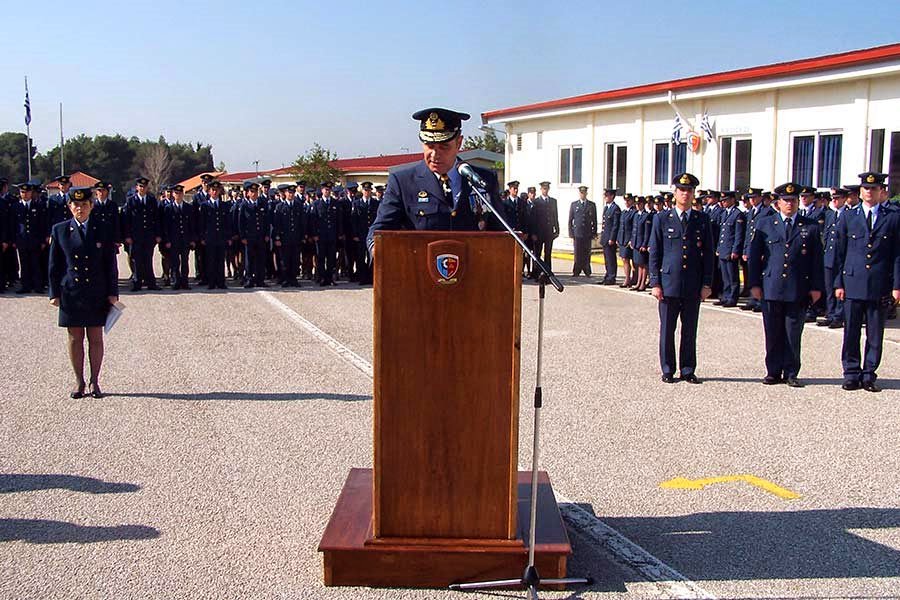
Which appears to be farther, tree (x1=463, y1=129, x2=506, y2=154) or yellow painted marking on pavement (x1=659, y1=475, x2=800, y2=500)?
tree (x1=463, y1=129, x2=506, y2=154)

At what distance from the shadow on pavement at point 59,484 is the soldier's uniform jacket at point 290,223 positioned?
12.2 m

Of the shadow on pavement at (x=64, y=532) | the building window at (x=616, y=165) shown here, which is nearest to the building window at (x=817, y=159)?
the building window at (x=616, y=165)

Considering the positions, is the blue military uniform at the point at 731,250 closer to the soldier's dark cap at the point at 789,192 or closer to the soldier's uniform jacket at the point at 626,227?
the soldier's uniform jacket at the point at 626,227

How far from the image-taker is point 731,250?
14.2 m

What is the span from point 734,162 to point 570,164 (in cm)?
666

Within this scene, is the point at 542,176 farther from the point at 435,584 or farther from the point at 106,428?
the point at 435,584

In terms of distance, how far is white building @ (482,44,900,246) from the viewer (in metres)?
16.8

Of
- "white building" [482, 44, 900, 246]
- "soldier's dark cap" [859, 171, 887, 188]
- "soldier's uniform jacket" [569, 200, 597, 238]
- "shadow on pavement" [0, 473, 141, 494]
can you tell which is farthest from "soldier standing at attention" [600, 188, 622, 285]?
"shadow on pavement" [0, 473, 141, 494]

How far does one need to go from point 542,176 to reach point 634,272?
33.8ft

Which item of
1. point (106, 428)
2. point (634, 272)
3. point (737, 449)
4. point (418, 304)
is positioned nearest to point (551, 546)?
point (418, 304)

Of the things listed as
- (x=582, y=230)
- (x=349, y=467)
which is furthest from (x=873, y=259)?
(x=582, y=230)

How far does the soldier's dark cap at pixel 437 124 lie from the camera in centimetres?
405

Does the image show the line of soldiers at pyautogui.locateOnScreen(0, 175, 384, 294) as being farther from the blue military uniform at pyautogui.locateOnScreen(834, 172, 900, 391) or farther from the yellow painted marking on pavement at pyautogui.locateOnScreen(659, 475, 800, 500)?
the yellow painted marking on pavement at pyautogui.locateOnScreen(659, 475, 800, 500)

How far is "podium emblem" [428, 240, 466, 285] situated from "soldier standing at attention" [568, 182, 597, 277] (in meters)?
15.6
